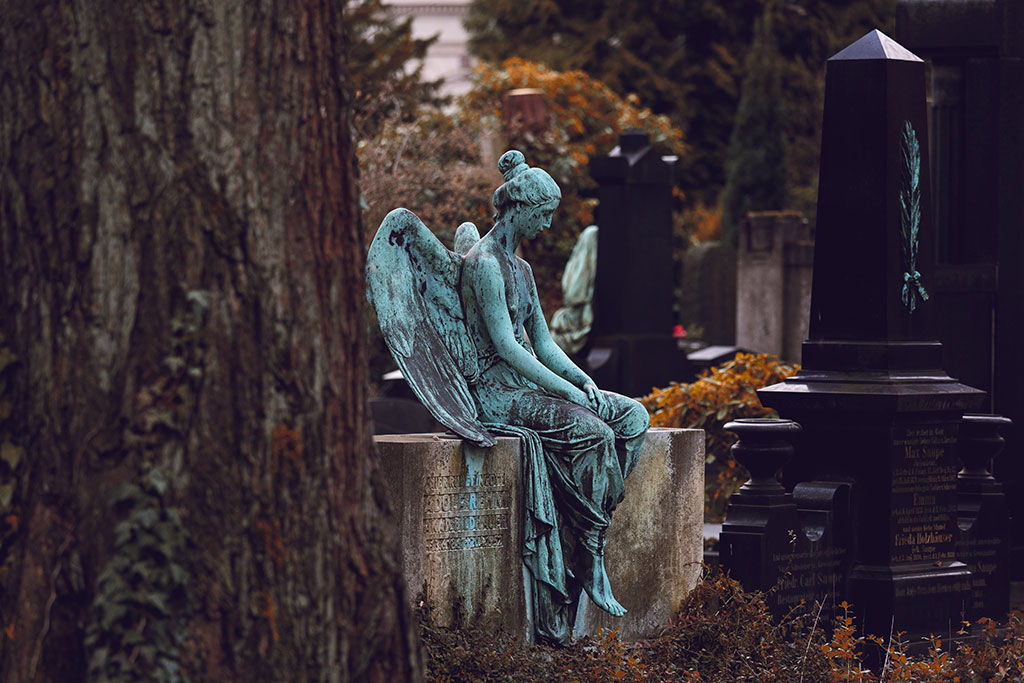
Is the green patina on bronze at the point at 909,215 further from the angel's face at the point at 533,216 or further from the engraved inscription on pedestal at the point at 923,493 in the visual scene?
the angel's face at the point at 533,216

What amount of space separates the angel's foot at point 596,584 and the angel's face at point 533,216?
1385 millimetres

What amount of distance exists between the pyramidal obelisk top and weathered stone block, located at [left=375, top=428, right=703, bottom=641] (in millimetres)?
2026

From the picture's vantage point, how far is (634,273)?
619 inches

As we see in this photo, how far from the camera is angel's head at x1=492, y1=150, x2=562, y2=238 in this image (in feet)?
23.6

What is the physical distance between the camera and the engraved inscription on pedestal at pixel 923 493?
→ 803 centimetres

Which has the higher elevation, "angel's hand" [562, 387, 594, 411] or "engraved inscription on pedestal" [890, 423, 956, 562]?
"angel's hand" [562, 387, 594, 411]

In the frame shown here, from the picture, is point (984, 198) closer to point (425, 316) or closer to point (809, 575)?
point (809, 575)

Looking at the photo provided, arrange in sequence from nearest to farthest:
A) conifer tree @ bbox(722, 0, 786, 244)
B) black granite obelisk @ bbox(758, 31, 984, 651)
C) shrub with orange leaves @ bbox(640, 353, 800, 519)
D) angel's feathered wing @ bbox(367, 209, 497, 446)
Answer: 1. angel's feathered wing @ bbox(367, 209, 497, 446)
2. black granite obelisk @ bbox(758, 31, 984, 651)
3. shrub with orange leaves @ bbox(640, 353, 800, 519)
4. conifer tree @ bbox(722, 0, 786, 244)

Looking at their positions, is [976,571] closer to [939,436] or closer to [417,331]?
[939,436]

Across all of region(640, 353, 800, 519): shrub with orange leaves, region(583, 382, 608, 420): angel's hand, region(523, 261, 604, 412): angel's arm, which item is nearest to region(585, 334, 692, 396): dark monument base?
region(640, 353, 800, 519): shrub with orange leaves

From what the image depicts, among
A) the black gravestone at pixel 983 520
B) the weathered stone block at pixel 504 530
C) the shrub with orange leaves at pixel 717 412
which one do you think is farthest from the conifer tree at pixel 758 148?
the weathered stone block at pixel 504 530

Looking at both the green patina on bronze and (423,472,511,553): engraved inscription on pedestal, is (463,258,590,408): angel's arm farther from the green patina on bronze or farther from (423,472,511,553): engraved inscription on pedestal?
the green patina on bronze

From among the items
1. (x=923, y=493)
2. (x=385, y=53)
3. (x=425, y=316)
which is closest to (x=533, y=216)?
(x=425, y=316)

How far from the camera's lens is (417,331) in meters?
7.09
